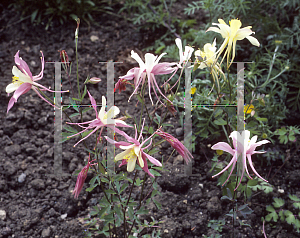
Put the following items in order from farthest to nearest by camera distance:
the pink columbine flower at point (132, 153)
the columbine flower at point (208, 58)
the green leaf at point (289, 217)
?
the green leaf at point (289, 217) < the columbine flower at point (208, 58) < the pink columbine flower at point (132, 153)

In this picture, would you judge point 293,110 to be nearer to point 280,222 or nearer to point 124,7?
point 280,222

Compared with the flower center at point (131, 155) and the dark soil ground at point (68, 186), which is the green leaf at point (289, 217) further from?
the flower center at point (131, 155)

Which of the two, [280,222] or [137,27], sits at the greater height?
[137,27]

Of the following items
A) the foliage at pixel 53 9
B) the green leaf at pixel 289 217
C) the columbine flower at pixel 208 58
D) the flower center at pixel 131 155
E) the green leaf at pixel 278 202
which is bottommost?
the green leaf at pixel 289 217

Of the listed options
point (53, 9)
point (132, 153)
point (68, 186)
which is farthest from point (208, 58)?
point (53, 9)

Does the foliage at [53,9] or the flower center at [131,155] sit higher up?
the foliage at [53,9]

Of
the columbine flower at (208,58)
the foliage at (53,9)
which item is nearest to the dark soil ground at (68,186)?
the foliage at (53,9)

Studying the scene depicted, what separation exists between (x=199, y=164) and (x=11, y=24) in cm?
201

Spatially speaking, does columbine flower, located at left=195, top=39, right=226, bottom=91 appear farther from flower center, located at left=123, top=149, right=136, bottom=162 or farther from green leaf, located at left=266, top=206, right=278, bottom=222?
green leaf, located at left=266, top=206, right=278, bottom=222

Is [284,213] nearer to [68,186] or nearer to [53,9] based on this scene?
[68,186]

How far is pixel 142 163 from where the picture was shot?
3.07 feet

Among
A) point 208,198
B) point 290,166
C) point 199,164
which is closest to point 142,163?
point 208,198

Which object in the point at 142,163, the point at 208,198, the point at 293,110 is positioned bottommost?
the point at 208,198

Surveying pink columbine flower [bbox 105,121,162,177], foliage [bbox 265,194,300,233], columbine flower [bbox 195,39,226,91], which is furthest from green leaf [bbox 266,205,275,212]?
pink columbine flower [bbox 105,121,162,177]
